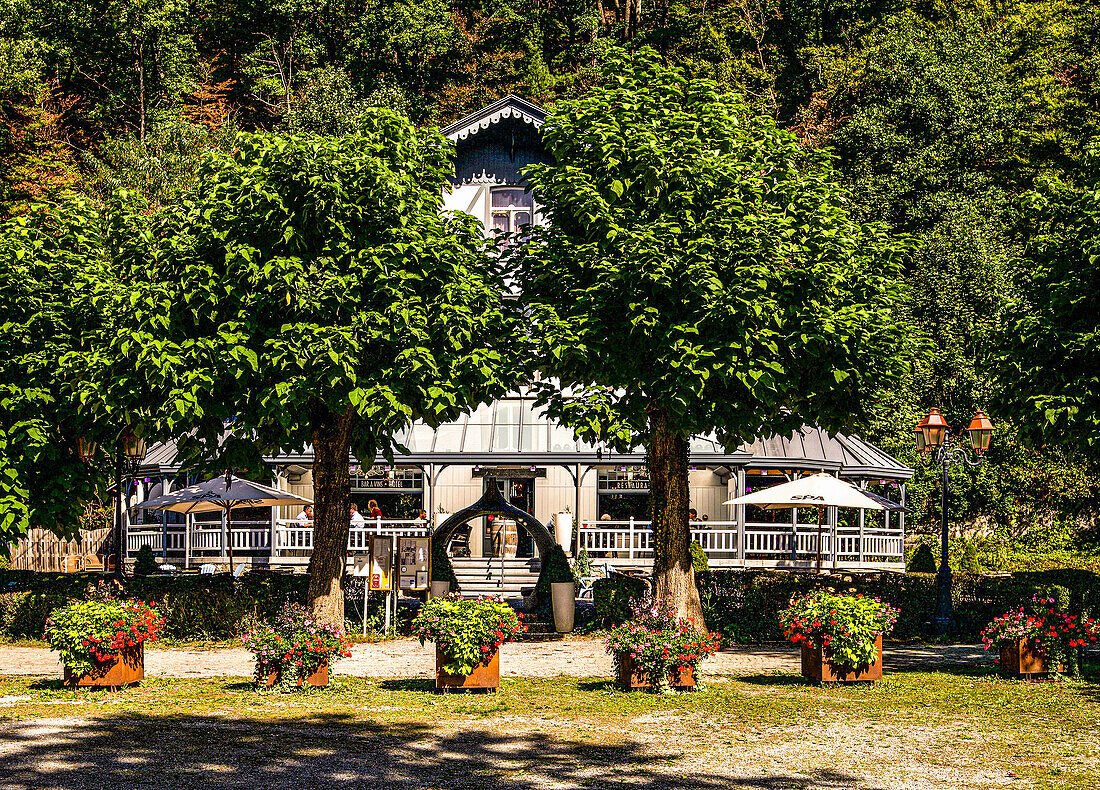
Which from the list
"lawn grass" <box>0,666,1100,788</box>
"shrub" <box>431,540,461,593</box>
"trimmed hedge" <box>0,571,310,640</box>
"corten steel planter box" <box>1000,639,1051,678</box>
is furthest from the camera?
"shrub" <box>431,540,461,593</box>

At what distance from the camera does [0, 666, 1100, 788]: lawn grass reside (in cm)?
1064

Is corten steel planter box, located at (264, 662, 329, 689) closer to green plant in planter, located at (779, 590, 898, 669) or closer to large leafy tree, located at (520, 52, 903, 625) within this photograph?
large leafy tree, located at (520, 52, 903, 625)

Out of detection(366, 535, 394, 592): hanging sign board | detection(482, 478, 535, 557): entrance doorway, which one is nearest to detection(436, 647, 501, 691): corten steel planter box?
detection(366, 535, 394, 592): hanging sign board

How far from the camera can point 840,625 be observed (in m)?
15.3

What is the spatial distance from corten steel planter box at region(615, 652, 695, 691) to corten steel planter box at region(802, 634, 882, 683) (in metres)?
1.88

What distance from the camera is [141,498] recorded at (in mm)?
35688

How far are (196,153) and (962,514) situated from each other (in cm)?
3113

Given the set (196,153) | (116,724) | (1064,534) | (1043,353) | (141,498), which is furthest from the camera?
(196,153)

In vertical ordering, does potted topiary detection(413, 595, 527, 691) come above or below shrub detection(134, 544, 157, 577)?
below

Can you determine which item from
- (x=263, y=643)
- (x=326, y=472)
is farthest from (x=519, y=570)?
(x=263, y=643)

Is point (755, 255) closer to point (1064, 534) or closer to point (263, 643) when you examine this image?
point (263, 643)

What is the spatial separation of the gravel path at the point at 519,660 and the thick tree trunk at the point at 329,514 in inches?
41.5

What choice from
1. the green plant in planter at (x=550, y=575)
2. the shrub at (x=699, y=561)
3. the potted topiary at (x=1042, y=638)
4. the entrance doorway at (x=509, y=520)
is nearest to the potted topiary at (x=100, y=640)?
the green plant in planter at (x=550, y=575)

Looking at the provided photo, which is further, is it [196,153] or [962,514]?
[196,153]
